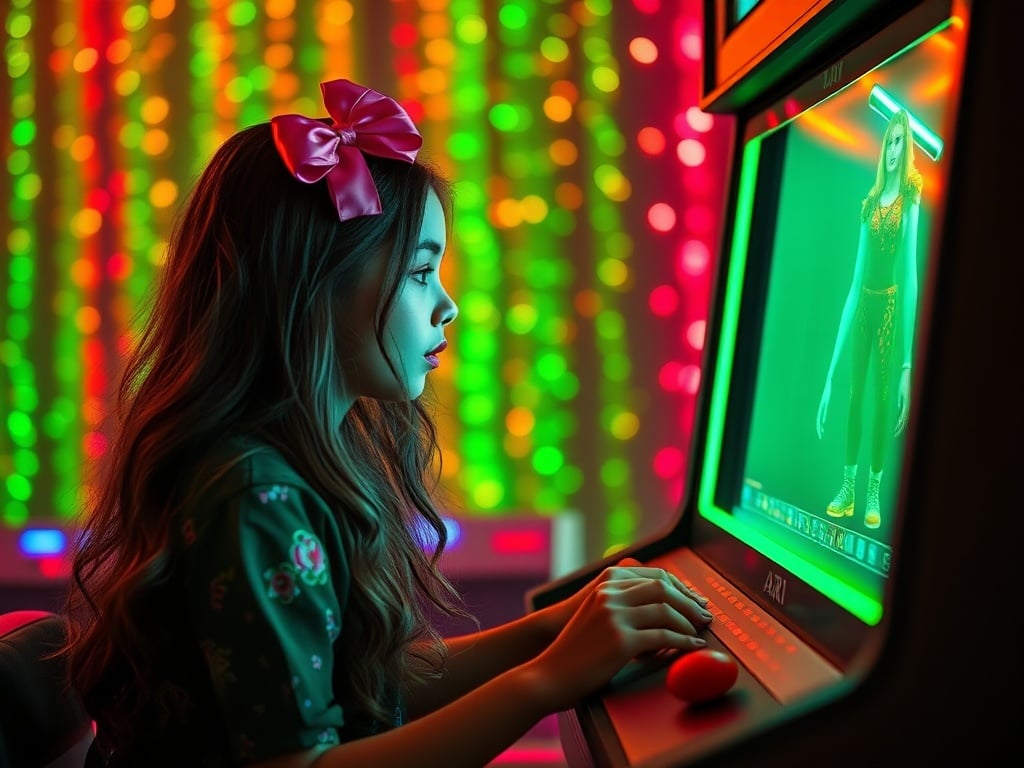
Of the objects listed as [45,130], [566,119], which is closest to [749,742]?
[566,119]

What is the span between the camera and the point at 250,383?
87 centimetres

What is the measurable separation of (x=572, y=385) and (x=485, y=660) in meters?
1.05

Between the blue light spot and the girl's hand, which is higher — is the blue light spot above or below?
below

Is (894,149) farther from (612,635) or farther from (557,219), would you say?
(557,219)

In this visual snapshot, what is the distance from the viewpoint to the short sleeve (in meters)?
0.71

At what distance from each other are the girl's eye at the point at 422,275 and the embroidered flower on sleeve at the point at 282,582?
0.32 m

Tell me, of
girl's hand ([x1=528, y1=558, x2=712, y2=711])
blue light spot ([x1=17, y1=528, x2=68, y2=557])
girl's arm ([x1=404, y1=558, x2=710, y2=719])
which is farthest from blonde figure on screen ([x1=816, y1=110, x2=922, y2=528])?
blue light spot ([x1=17, y1=528, x2=68, y2=557])

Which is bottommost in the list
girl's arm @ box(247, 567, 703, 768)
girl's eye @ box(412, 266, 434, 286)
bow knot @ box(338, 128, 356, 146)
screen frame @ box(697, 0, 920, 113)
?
girl's arm @ box(247, 567, 703, 768)

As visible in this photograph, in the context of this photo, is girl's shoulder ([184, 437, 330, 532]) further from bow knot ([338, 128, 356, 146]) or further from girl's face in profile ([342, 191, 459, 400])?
bow knot ([338, 128, 356, 146])

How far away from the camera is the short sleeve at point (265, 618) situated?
27.8 inches

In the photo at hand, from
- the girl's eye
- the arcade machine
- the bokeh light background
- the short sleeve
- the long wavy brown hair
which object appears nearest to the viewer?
the arcade machine

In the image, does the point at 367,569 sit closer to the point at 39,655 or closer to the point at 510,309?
the point at 39,655

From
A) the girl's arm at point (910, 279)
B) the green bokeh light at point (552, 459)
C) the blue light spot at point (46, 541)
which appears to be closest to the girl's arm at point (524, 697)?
the girl's arm at point (910, 279)

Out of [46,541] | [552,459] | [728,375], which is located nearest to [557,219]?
[552,459]
